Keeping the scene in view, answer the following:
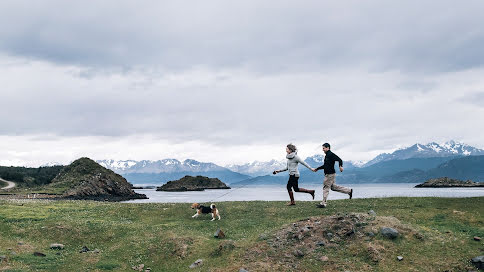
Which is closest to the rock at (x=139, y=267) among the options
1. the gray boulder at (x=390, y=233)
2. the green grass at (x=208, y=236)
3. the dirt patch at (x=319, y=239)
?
the green grass at (x=208, y=236)

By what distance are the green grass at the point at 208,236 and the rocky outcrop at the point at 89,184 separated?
92964 millimetres

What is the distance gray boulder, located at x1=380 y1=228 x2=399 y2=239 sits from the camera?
750 inches

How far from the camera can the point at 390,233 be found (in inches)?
752

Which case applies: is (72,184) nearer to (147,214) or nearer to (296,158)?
(147,214)

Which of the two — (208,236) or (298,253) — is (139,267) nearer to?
(208,236)

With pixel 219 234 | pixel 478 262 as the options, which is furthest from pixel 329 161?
pixel 478 262

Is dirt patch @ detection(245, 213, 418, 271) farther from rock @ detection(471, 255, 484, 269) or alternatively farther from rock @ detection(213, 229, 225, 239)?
rock @ detection(471, 255, 484, 269)

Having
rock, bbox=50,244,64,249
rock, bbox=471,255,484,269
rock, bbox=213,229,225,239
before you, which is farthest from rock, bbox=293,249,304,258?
rock, bbox=50,244,64,249

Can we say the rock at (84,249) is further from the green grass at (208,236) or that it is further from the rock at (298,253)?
the rock at (298,253)

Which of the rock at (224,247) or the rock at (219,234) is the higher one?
the rock at (219,234)

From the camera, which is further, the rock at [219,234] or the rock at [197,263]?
the rock at [219,234]

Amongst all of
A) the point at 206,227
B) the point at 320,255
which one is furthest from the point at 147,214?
the point at 320,255

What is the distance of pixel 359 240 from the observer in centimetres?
1905

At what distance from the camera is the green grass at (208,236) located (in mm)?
17938
